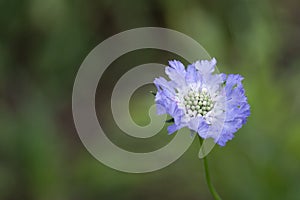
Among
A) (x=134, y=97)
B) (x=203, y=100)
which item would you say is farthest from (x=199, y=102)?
(x=134, y=97)

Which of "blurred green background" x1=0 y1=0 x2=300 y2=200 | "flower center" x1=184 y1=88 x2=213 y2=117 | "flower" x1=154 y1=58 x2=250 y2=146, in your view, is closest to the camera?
"flower" x1=154 y1=58 x2=250 y2=146

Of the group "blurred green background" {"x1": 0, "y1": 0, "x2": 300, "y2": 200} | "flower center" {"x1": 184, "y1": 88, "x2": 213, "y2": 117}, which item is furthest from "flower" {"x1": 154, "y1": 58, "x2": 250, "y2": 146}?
"blurred green background" {"x1": 0, "y1": 0, "x2": 300, "y2": 200}

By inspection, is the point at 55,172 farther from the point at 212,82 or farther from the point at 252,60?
the point at 212,82

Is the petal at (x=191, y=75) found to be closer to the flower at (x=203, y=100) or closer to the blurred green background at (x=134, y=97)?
the flower at (x=203, y=100)

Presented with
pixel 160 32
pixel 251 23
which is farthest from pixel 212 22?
pixel 160 32

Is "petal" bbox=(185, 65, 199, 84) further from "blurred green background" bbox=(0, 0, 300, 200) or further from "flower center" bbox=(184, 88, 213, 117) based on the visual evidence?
"blurred green background" bbox=(0, 0, 300, 200)

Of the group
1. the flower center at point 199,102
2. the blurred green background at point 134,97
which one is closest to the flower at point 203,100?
the flower center at point 199,102

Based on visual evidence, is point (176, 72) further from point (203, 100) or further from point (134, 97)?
point (134, 97)
